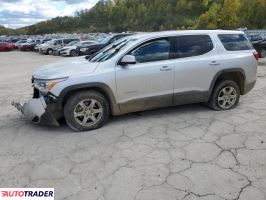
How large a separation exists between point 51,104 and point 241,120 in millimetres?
3378

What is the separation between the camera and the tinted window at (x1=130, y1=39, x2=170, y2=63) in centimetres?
489

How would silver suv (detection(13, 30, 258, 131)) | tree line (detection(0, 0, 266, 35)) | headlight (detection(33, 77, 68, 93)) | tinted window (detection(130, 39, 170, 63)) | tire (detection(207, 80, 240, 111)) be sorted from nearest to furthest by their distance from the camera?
headlight (detection(33, 77, 68, 93))
silver suv (detection(13, 30, 258, 131))
tinted window (detection(130, 39, 170, 63))
tire (detection(207, 80, 240, 111))
tree line (detection(0, 0, 266, 35))

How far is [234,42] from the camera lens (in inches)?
225

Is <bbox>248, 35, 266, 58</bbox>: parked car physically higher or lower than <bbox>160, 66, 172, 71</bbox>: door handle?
lower

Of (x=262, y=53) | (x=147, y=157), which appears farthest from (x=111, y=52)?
(x=262, y=53)

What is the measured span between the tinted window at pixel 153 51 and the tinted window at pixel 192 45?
8.9 inches

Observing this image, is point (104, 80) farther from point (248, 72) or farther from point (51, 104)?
point (248, 72)

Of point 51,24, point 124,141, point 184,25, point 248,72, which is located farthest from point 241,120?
point 51,24

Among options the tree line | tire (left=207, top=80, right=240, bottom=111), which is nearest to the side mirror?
tire (left=207, top=80, right=240, bottom=111)

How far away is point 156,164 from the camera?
11.8ft

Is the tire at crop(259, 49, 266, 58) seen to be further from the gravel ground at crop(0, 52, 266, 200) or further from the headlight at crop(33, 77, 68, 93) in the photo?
the headlight at crop(33, 77, 68, 93)

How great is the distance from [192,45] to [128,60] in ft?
4.76

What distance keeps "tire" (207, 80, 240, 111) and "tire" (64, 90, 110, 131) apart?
2.22 meters

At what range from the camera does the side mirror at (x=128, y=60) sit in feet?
15.1
